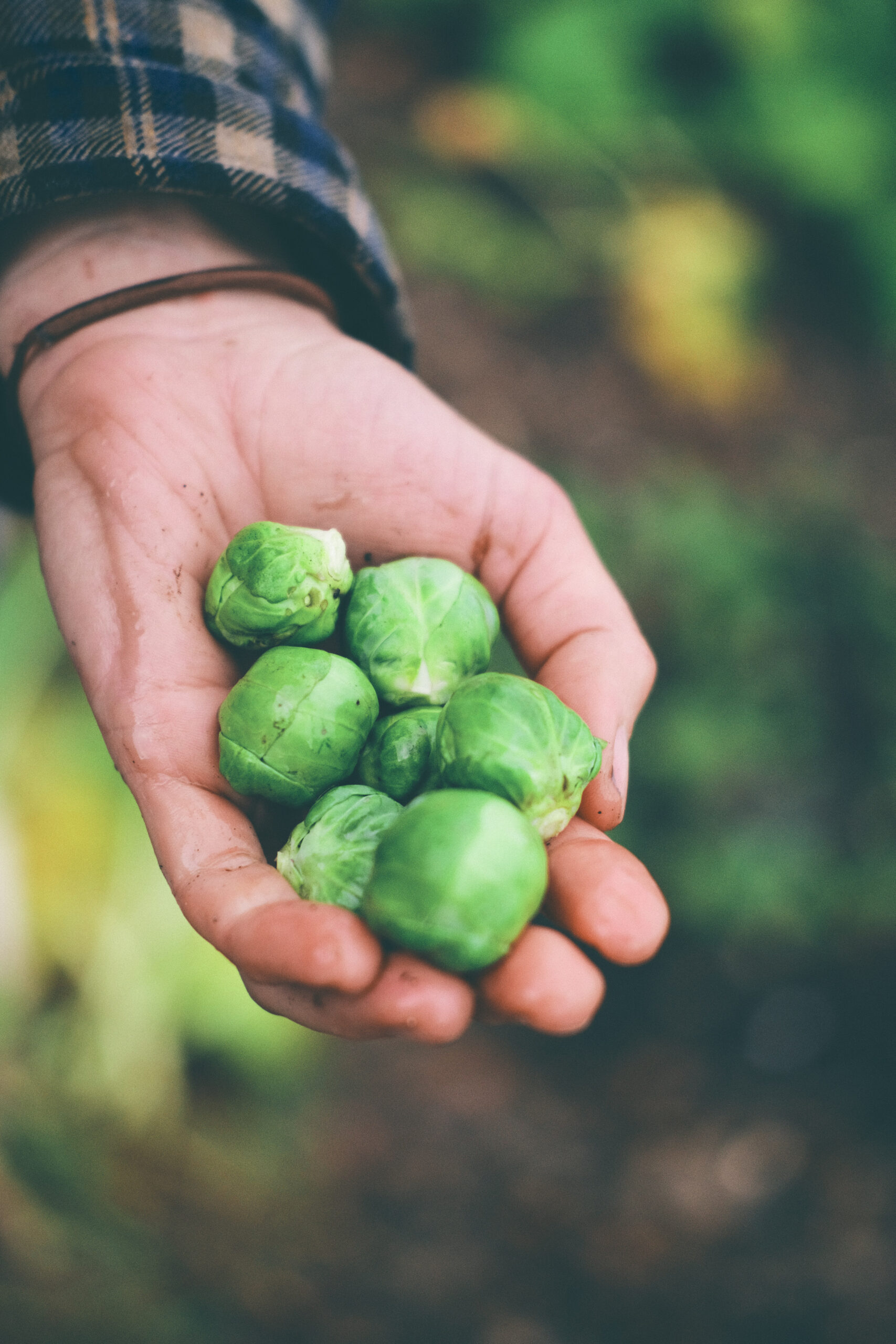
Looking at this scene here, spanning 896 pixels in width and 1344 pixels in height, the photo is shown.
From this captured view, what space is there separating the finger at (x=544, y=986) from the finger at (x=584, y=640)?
588 millimetres

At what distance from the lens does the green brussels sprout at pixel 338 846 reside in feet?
9.04

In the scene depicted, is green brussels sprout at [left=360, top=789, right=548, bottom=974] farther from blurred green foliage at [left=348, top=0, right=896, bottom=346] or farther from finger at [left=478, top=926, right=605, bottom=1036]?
blurred green foliage at [left=348, top=0, right=896, bottom=346]

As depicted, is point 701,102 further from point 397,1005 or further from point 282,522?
point 397,1005

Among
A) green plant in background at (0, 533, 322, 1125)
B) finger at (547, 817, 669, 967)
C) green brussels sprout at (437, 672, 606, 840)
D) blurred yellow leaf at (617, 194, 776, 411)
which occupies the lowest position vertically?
green plant in background at (0, 533, 322, 1125)

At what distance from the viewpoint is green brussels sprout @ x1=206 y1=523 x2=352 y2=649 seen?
10.1ft

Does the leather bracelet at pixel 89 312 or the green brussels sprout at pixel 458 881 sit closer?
the green brussels sprout at pixel 458 881

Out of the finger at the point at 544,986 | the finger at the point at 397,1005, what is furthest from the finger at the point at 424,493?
the finger at the point at 397,1005

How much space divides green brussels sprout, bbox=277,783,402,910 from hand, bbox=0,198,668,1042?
0.14m

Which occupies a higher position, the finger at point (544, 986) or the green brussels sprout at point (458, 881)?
the green brussels sprout at point (458, 881)

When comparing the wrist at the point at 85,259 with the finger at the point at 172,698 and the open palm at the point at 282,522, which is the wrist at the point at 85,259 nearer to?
the open palm at the point at 282,522

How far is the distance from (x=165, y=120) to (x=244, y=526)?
1432 millimetres

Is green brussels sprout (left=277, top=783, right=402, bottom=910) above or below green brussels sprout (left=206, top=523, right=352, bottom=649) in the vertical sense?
below

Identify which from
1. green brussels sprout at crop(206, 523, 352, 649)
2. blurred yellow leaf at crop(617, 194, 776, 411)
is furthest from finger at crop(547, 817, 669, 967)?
blurred yellow leaf at crop(617, 194, 776, 411)

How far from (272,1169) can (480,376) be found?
5.76 meters
